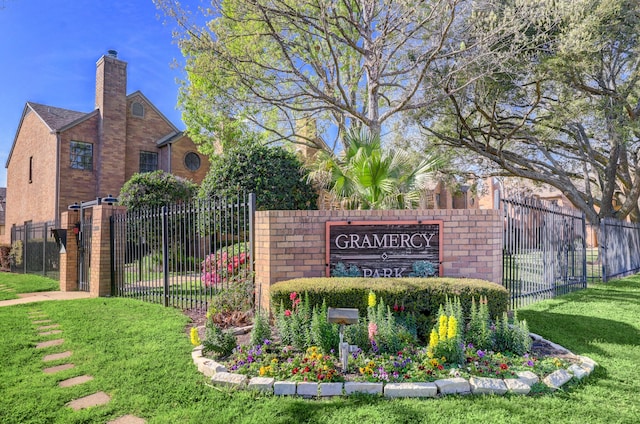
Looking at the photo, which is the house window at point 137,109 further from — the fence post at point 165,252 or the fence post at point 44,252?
the fence post at point 165,252

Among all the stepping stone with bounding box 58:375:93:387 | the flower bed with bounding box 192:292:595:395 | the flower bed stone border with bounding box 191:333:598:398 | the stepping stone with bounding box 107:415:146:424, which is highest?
the flower bed with bounding box 192:292:595:395

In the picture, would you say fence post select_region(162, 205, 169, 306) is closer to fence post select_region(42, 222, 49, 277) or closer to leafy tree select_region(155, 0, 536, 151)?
leafy tree select_region(155, 0, 536, 151)

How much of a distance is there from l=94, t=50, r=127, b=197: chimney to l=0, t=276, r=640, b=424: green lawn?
15492mm

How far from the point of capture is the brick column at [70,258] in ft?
35.9

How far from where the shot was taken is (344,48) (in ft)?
51.4

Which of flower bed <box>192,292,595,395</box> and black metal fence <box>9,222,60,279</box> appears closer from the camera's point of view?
flower bed <box>192,292,595,395</box>

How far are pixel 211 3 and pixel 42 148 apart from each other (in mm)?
16376

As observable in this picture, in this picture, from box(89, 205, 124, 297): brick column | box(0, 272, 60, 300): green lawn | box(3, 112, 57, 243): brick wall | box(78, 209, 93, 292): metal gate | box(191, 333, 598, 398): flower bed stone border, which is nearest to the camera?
box(191, 333, 598, 398): flower bed stone border

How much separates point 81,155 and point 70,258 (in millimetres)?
11163

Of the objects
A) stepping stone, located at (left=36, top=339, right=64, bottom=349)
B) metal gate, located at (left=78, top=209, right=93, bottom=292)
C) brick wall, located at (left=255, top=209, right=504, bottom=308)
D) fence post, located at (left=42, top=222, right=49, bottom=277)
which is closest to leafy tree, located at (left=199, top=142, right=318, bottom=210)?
brick wall, located at (left=255, top=209, right=504, bottom=308)

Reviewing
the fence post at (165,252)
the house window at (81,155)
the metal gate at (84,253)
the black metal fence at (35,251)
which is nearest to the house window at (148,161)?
the house window at (81,155)

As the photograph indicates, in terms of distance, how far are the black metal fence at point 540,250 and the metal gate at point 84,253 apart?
33.1ft

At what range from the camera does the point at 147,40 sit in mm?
12266

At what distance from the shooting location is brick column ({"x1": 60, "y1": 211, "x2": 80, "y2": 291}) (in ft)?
35.9
